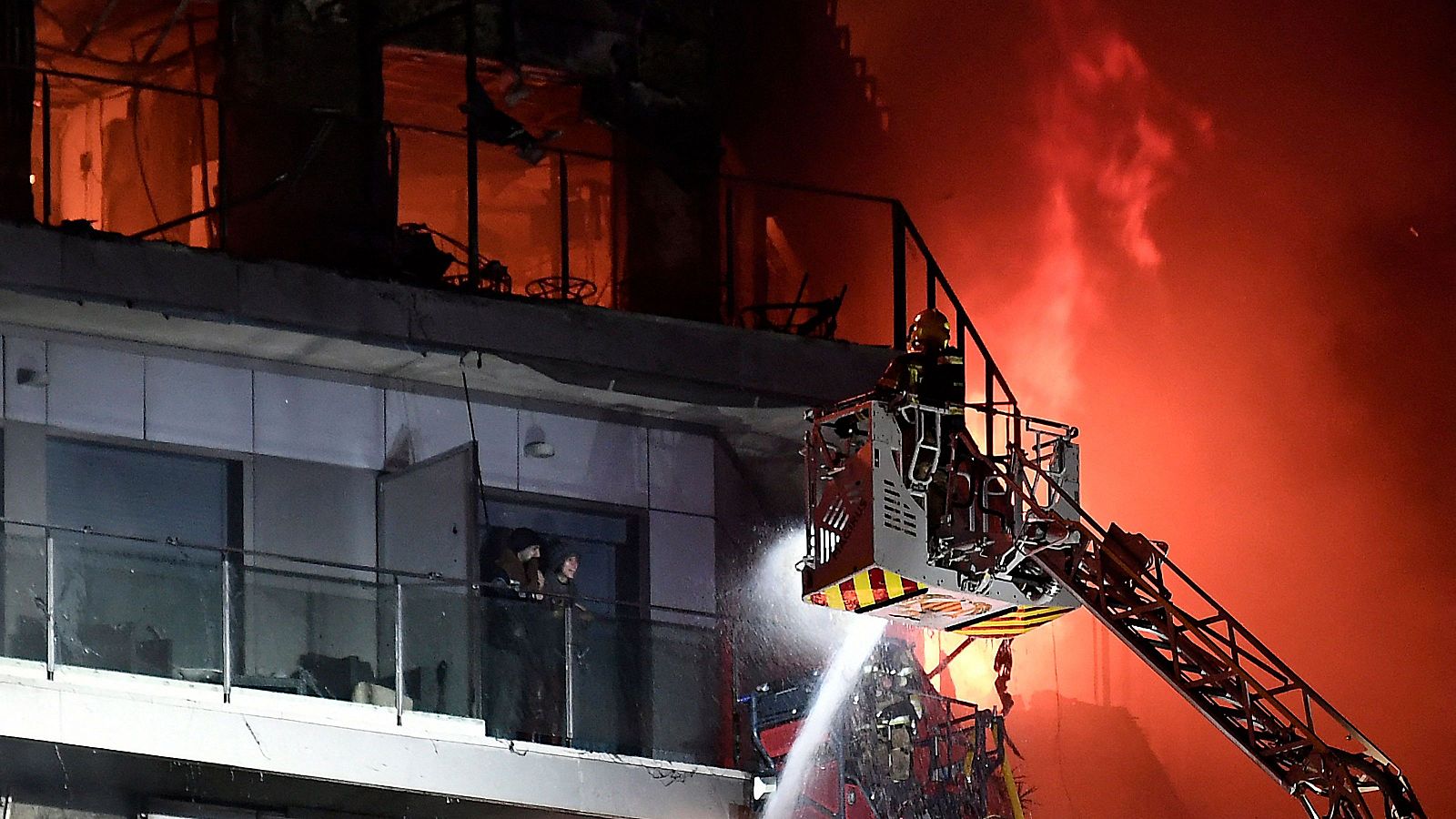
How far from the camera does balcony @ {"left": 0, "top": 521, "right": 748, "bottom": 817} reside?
18953 mm

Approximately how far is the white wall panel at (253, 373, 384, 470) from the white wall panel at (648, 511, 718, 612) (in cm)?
247

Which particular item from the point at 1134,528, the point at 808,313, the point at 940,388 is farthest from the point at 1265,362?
the point at 940,388

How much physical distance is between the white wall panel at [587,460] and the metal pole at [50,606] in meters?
5.28

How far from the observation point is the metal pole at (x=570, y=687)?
20969 millimetres

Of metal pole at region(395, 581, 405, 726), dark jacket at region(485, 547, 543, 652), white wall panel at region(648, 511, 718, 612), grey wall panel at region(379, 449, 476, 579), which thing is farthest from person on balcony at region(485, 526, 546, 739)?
white wall panel at region(648, 511, 718, 612)

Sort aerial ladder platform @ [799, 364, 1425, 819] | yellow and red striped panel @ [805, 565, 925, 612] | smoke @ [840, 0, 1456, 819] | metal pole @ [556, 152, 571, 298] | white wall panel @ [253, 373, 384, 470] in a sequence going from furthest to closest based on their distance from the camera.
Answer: smoke @ [840, 0, 1456, 819], metal pole @ [556, 152, 571, 298], white wall panel @ [253, 373, 384, 470], yellow and red striped panel @ [805, 565, 925, 612], aerial ladder platform @ [799, 364, 1425, 819]

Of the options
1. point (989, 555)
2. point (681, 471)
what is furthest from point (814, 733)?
point (989, 555)

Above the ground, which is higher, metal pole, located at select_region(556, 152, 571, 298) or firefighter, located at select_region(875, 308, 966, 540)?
metal pole, located at select_region(556, 152, 571, 298)

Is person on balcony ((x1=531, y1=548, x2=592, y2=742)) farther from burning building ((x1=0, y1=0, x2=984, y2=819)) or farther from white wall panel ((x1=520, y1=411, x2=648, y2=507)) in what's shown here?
white wall panel ((x1=520, y1=411, x2=648, y2=507))

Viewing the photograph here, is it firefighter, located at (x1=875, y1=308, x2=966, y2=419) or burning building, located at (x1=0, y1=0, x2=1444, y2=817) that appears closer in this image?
firefighter, located at (x1=875, y1=308, x2=966, y2=419)

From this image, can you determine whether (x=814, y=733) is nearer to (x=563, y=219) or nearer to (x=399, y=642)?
(x=399, y=642)

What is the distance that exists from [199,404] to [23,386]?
134 cm

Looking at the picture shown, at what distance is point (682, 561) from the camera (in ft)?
78.8

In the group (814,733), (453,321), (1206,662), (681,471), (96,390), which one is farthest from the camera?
(681,471)
